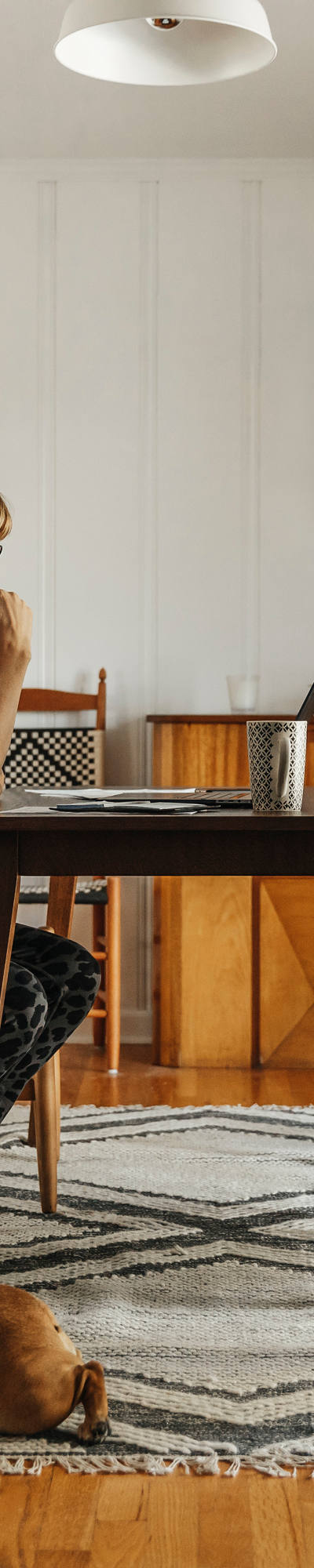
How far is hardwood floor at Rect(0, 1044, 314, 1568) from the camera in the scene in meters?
1.23

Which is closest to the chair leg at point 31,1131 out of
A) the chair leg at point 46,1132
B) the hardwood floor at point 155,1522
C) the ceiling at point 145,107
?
the chair leg at point 46,1132

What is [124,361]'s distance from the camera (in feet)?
12.0

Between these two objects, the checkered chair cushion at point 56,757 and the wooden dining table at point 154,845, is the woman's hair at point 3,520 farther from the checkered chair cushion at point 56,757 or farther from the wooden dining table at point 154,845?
the checkered chair cushion at point 56,757

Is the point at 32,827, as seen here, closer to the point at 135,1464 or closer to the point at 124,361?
the point at 135,1464

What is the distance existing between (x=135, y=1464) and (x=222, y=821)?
0.71 meters

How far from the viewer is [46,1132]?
2.07 metres

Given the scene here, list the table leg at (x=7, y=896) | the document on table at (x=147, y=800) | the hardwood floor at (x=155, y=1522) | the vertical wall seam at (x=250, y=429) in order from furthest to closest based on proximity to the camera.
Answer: the vertical wall seam at (x=250, y=429)
the document on table at (x=147, y=800)
the table leg at (x=7, y=896)
the hardwood floor at (x=155, y=1522)

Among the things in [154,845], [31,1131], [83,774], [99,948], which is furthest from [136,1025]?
[154,845]

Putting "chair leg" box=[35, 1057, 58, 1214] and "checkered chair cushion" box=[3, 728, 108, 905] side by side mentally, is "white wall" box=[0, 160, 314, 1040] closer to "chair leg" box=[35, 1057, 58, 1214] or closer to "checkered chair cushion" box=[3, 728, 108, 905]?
"checkered chair cushion" box=[3, 728, 108, 905]

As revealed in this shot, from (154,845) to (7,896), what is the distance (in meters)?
0.17

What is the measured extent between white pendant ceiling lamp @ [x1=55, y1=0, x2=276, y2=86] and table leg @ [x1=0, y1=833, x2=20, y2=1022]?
1.08 metres

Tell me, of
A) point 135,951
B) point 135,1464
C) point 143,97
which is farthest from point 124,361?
point 135,1464

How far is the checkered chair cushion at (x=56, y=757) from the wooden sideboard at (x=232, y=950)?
0.27 m

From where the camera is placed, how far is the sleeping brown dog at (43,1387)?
55.4 inches
